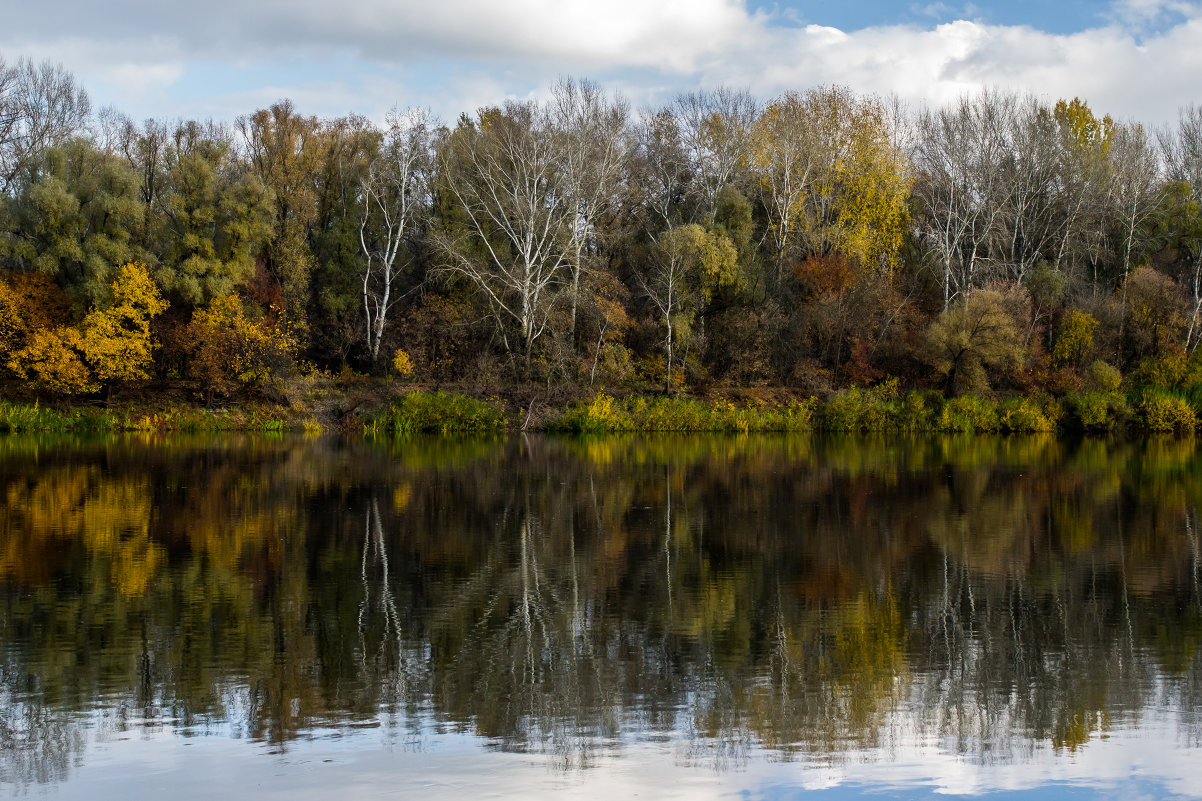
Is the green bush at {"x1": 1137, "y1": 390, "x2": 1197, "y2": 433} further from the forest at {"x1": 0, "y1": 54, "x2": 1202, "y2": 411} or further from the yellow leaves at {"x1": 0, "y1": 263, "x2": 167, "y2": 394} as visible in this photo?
the yellow leaves at {"x1": 0, "y1": 263, "x2": 167, "y2": 394}

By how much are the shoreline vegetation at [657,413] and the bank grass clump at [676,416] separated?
0.05 metres

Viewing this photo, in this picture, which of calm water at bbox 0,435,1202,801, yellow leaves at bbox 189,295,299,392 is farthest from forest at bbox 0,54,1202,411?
calm water at bbox 0,435,1202,801

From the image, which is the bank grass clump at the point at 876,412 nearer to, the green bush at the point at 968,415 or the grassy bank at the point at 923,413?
the grassy bank at the point at 923,413

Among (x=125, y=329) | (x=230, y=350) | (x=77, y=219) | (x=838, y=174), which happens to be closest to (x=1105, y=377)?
(x=838, y=174)

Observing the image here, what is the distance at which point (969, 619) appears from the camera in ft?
35.6

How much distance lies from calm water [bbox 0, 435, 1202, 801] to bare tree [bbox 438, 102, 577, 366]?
27.1 metres

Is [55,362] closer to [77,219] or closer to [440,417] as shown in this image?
[77,219]

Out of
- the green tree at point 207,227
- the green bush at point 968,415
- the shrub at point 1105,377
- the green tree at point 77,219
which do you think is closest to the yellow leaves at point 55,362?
Result: the green tree at point 77,219

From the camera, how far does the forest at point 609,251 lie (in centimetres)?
4375

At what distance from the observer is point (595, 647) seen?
9.70m

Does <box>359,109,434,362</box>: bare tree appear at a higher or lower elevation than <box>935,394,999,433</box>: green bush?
higher

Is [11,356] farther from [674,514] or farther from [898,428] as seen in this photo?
[898,428]

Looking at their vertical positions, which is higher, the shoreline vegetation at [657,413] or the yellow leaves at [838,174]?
the yellow leaves at [838,174]

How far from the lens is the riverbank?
43.2 meters
